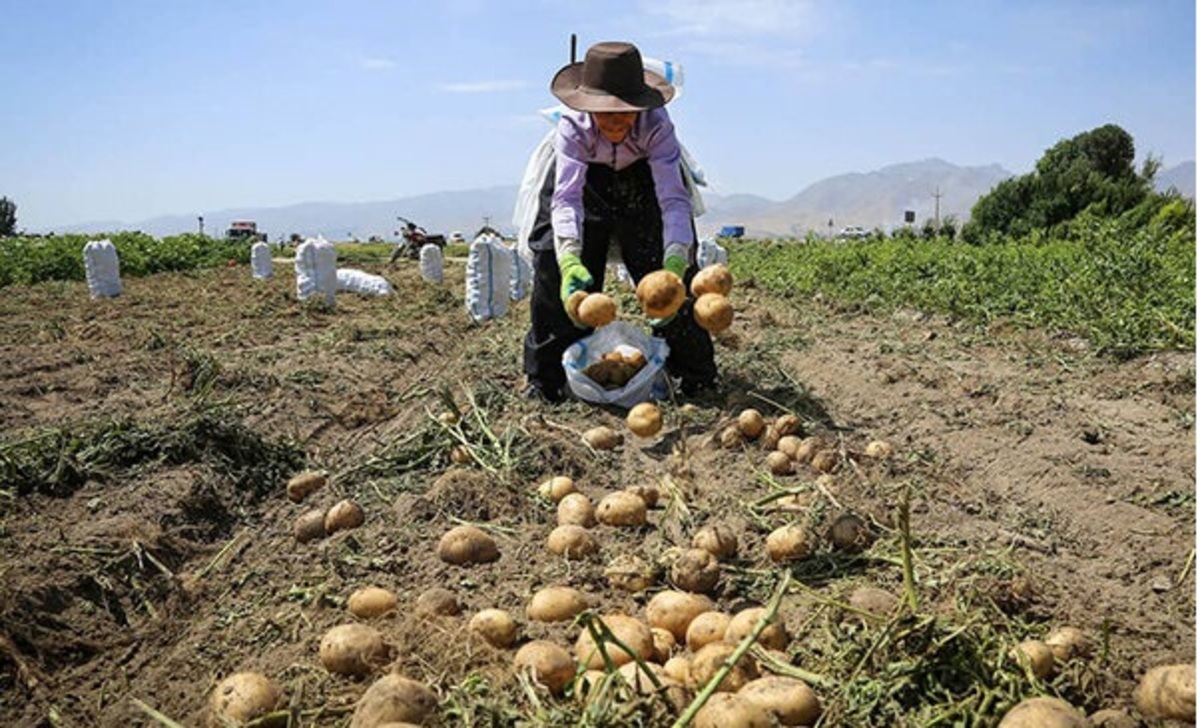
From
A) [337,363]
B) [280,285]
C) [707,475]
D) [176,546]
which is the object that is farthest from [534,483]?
[280,285]

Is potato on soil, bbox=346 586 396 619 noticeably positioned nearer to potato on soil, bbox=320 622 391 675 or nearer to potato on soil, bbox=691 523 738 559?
potato on soil, bbox=320 622 391 675

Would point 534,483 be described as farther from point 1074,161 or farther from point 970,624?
point 1074,161

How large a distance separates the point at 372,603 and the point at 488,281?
7667 millimetres


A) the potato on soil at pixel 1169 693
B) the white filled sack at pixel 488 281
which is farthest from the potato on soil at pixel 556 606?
the white filled sack at pixel 488 281

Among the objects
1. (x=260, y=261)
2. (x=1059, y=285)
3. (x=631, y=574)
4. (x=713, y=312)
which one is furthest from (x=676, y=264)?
(x=260, y=261)

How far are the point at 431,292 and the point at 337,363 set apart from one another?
6.74 metres

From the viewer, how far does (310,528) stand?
3.41 metres

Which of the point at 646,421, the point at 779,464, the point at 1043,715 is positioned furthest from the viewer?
the point at 646,421

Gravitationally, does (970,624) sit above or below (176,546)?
above

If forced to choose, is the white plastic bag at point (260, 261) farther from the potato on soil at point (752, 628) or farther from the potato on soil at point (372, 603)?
the potato on soil at point (752, 628)

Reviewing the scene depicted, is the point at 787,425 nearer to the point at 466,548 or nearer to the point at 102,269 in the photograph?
the point at 466,548

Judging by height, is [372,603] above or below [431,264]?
below

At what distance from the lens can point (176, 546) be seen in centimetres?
343

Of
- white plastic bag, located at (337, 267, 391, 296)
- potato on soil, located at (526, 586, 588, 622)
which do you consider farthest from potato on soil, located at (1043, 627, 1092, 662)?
white plastic bag, located at (337, 267, 391, 296)
